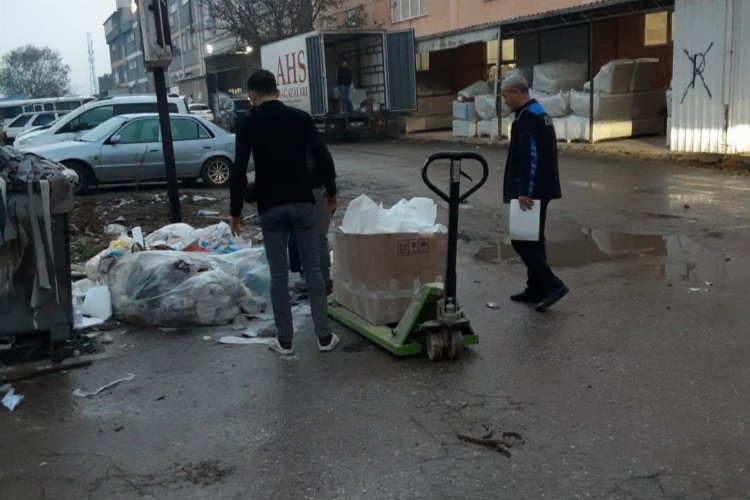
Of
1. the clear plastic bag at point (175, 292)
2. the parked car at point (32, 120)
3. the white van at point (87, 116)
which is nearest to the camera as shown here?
the clear plastic bag at point (175, 292)

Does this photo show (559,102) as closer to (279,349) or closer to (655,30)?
(655,30)

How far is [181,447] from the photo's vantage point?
3.86 meters

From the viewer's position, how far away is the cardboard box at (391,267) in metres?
5.23

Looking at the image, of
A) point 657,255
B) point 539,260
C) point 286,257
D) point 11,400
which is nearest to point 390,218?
point 286,257

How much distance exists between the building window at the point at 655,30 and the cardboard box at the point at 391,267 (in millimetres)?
20240

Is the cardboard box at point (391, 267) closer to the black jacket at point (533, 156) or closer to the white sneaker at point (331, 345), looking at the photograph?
the white sneaker at point (331, 345)

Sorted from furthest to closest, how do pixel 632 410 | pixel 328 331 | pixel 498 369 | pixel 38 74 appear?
1. pixel 38 74
2. pixel 328 331
3. pixel 498 369
4. pixel 632 410

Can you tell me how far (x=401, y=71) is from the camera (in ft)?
82.8

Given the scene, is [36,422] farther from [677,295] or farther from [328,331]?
[677,295]

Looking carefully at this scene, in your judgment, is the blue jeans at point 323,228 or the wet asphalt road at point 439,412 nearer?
the wet asphalt road at point 439,412

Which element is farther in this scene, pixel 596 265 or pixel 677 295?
pixel 596 265

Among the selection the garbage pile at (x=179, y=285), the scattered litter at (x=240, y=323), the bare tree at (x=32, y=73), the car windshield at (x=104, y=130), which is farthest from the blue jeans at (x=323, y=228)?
the bare tree at (x=32, y=73)

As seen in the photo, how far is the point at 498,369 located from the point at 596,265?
315 cm

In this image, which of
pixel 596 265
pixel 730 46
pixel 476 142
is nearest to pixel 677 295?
pixel 596 265
